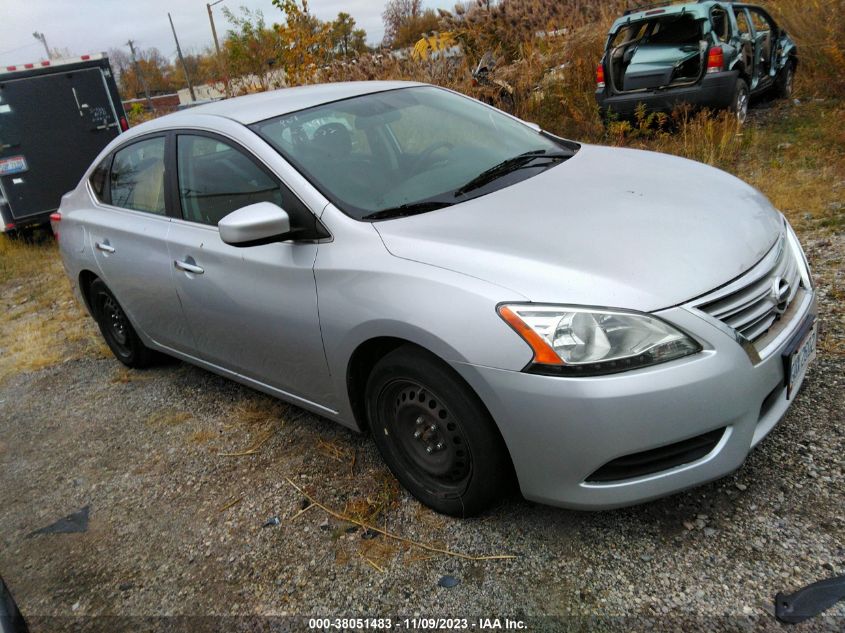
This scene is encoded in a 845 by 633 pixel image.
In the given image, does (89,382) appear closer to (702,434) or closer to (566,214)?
(566,214)

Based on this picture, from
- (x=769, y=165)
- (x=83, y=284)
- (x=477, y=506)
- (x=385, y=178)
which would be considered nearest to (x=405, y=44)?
(x=769, y=165)

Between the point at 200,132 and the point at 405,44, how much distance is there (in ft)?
30.9

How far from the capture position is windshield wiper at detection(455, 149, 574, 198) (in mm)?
2980

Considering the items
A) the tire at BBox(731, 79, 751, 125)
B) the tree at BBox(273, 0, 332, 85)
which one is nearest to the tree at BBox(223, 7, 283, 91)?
the tree at BBox(273, 0, 332, 85)

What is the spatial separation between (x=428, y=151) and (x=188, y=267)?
1.34 metres

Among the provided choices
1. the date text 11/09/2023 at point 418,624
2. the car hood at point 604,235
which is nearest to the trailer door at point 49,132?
the car hood at point 604,235

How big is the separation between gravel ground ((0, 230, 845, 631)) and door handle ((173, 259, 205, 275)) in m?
0.89

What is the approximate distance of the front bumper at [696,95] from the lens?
7.27 metres

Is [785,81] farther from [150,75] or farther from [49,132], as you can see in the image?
[150,75]

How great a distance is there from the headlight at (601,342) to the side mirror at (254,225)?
1166mm

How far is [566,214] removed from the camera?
2.60 meters

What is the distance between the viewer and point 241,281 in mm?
3156

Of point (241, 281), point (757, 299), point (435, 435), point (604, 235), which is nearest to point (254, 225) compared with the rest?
point (241, 281)

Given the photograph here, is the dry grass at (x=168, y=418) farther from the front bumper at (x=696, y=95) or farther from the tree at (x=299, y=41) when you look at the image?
the tree at (x=299, y=41)
